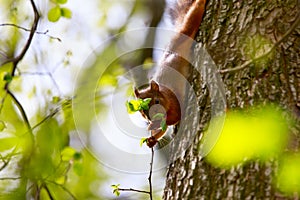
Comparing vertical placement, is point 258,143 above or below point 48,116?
below

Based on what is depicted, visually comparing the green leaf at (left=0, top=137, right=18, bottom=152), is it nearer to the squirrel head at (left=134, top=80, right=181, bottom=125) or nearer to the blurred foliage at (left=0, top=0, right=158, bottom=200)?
the blurred foliage at (left=0, top=0, right=158, bottom=200)

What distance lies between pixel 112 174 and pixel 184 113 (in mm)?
2458

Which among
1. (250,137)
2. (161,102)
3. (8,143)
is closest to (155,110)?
(161,102)

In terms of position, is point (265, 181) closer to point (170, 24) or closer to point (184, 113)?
point (184, 113)

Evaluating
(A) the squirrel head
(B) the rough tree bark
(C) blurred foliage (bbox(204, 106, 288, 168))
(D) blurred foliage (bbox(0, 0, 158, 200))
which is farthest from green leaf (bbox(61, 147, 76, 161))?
(C) blurred foliage (bbox(204, 106, 288, 168))

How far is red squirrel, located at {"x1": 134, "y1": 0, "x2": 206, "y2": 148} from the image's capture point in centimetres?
183

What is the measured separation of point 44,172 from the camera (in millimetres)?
1794

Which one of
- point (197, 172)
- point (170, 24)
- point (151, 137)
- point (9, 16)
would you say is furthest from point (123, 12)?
point (197, 172)

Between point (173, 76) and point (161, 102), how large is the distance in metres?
0.11

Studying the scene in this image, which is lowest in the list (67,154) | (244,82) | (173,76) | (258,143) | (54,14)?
(258,143)

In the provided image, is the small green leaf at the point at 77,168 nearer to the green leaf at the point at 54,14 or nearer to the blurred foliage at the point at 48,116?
the blurred foliage at the point at 48,116

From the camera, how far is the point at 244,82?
1.51 metres

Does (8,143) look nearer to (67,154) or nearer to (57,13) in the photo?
(67,154)

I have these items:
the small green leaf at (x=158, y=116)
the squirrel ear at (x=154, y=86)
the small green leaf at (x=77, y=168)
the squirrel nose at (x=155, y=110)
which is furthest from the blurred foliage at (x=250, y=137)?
the small green leaf at (x=77, y=168)
